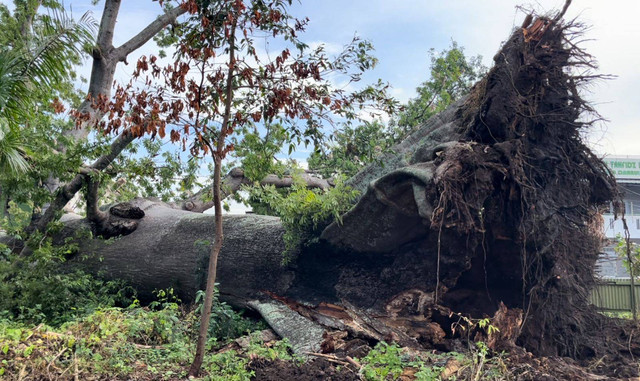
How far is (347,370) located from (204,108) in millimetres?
2666

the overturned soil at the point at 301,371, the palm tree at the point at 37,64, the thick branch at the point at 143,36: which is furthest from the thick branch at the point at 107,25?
the overturned soil at the point at 301,371

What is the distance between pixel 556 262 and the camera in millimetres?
5387

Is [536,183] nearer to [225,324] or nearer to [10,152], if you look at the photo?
[225,324]

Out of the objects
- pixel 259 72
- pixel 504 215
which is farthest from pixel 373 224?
pixel 259 72

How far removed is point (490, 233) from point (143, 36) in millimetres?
8921

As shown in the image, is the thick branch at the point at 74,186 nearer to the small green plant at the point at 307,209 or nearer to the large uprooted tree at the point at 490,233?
the small green plant at the point at 307,209

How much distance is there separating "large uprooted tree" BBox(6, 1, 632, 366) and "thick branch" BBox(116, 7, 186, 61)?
6909 mm

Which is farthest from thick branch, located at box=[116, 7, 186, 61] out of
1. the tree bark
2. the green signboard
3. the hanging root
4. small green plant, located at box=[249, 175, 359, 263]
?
the green signboard

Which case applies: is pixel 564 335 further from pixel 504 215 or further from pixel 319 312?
pixel 319 312

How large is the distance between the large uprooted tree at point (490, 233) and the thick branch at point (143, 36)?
6909mm

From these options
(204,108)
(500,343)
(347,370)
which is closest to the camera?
(347,370)

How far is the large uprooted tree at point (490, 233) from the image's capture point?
5312 mm

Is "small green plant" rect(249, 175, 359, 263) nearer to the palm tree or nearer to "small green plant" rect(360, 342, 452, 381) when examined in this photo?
"small green plant" rect(360, 342, 452, 381)

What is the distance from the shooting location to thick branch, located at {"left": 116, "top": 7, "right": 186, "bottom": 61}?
35.9 feet
